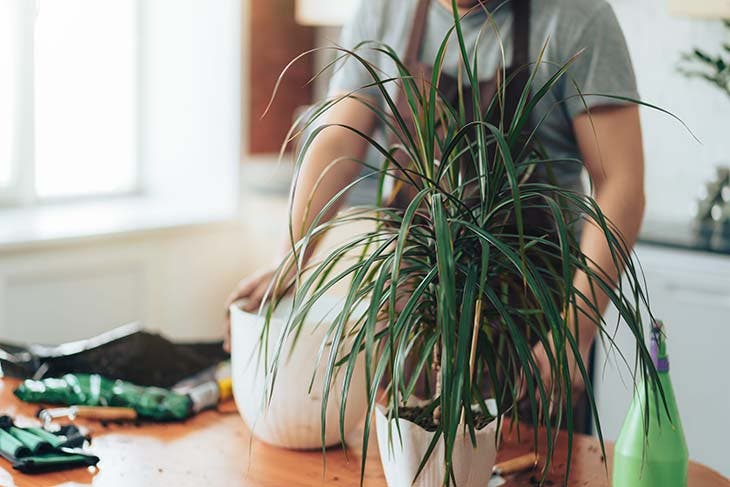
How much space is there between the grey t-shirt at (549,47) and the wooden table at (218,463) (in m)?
0.59

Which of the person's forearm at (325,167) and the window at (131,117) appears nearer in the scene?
the person's forearm at (325,167)

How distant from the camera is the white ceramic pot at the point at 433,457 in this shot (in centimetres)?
132

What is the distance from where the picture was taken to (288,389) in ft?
5.09

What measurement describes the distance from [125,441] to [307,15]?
2.40 metres

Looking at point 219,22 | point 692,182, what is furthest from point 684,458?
point 219,22

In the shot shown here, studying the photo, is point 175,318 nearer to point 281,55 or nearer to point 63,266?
point 63,266

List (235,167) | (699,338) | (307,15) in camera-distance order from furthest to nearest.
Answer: (235,167), (307,15), (699,338)

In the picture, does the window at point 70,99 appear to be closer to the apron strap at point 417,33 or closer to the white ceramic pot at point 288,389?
the apron strap at point 417,33

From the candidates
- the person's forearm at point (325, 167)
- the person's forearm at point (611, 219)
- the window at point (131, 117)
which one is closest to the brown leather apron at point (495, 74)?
the person's forearm at point (325, 167)

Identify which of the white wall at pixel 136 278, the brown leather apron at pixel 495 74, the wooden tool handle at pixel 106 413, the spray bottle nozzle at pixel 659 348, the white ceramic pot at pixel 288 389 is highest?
the brown leather apron at pixel 495 74

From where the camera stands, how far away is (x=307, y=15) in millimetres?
3725

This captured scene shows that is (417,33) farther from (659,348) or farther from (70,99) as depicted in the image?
(70,99)

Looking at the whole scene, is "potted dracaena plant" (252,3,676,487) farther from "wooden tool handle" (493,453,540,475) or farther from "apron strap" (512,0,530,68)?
"apron strap" (512,0,530,68)

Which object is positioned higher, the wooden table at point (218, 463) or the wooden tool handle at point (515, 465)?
the wooden tool handle at point (515, 465)
